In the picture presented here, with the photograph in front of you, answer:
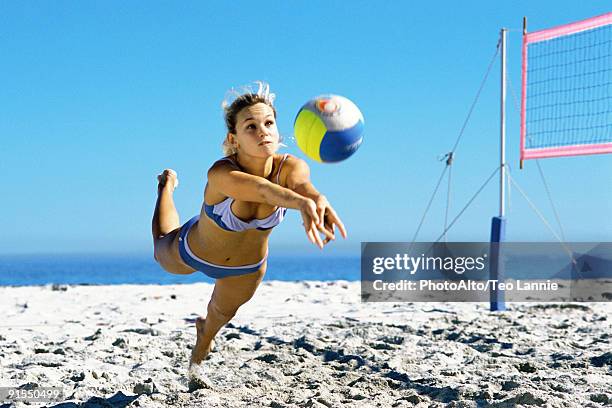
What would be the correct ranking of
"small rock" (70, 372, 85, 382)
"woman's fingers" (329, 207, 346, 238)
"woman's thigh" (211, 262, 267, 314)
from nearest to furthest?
"woman's fingers" (329, 207, 346, 238) < "woman's thigh" (211, 262, 267, 314) < "small rock" (70, 372, 85, 382)

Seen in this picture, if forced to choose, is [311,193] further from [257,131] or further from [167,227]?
[167,227]

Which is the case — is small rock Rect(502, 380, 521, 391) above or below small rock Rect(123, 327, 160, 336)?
below

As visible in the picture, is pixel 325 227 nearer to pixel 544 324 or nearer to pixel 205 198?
pixel 205 198

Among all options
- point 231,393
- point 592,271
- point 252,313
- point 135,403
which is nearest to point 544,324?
point 592,271

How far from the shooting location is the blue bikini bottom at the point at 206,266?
3.59 m

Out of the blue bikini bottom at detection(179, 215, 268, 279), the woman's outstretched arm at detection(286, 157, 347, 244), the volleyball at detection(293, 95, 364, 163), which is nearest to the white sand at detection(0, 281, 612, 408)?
the blue bikini bottom at detection(179, 215, 268, 279)

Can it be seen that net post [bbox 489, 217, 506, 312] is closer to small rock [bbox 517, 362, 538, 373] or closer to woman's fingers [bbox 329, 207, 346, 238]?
small rock [bbox 517, 362, 538, 373]

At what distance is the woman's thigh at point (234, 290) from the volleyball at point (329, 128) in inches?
31.3

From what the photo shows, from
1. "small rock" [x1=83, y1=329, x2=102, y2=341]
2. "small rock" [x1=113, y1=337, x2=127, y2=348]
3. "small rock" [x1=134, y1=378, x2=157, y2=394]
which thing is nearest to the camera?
"small rock" [x1=134, y1=378, x2=157, y2=394]

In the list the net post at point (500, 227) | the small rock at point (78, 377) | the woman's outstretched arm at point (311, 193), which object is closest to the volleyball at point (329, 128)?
the woman's outstretched arm at point (311, 193)

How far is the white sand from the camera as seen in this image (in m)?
3.40

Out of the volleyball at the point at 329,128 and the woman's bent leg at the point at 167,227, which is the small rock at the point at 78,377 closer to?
the woman's bent leg at the point at 167,227

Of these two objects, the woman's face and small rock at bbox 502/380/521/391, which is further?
small rock at bbox 502/380/521/391

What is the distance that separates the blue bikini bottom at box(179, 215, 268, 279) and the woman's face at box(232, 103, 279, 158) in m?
0.67
